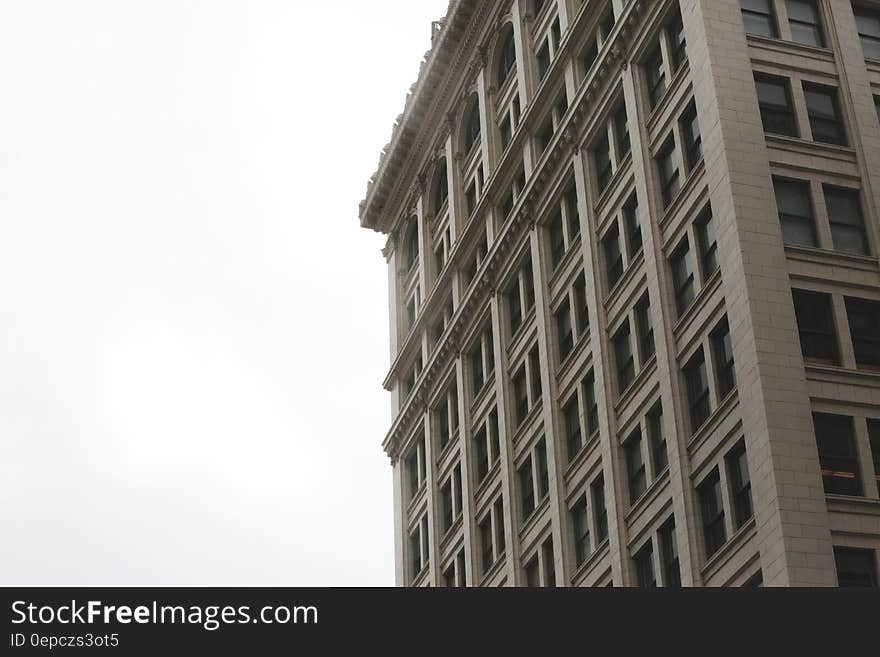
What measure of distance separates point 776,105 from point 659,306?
7.18 meters

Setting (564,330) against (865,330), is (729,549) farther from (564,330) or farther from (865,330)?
(564,330)

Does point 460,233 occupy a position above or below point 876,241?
above

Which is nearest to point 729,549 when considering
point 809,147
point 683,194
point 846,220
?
point 846,220

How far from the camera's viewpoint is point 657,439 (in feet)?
183

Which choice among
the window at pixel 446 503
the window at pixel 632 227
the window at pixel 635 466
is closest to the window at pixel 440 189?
the window at pixel 446 503

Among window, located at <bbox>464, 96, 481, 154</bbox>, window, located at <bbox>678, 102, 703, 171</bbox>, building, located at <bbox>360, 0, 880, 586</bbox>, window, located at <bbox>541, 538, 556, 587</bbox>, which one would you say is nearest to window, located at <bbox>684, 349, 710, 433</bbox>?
building, located at <bbox>360, 0, 880, 586</bbox>

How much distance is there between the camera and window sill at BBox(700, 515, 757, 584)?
4822 cm

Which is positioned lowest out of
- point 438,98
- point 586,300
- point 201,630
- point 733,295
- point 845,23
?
point 201,630

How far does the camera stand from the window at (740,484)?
49281 millimetres

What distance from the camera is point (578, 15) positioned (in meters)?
68.2

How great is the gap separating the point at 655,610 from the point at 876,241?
70.4ft

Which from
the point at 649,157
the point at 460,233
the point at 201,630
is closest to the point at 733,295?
the point at 649,157

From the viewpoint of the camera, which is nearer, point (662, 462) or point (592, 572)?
point (662, 462)

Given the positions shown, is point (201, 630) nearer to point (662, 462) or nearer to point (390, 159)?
point (662, 462)
